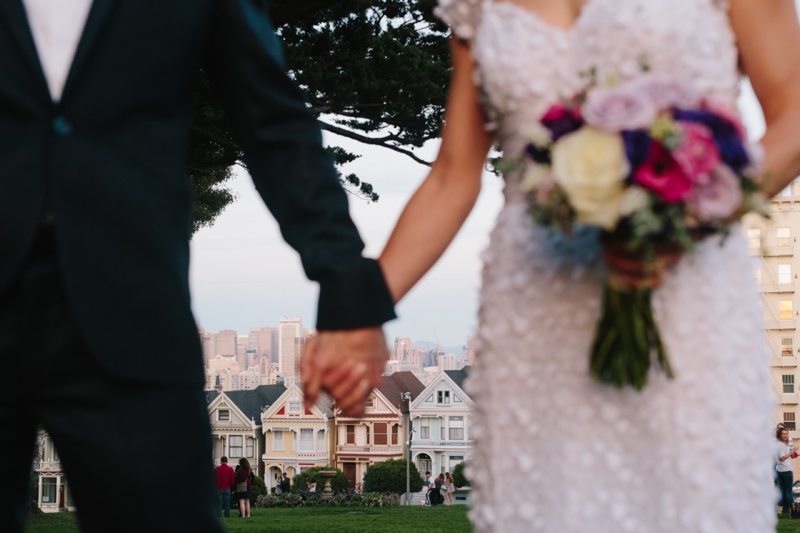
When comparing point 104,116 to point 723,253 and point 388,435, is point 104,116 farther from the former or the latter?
point 388,435

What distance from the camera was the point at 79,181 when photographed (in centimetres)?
173

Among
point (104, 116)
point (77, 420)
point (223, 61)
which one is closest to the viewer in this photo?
→ point (77, 420)

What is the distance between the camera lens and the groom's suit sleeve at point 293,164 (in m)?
2.04

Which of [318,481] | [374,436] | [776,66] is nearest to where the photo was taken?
[776,66]

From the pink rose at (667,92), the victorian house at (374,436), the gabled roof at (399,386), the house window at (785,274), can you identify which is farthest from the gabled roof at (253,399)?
the pink rose at (667,92)

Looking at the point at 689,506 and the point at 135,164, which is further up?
the point at 135,164

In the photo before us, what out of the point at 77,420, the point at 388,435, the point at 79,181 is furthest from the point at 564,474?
the point at 388,435

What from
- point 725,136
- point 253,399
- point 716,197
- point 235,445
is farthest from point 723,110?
point 253,399

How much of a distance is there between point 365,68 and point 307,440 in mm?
64897

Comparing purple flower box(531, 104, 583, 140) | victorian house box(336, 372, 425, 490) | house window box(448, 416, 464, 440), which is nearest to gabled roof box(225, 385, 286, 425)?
victorian house box(336, 372, 425, 490)

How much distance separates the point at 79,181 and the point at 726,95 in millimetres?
1554

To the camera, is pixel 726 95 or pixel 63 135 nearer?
pixel 63 135

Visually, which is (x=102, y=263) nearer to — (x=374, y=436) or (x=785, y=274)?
(x=374, y=436)

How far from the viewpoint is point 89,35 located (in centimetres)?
177
